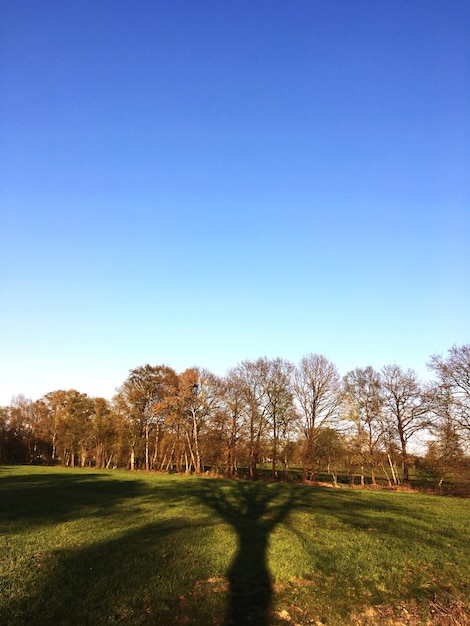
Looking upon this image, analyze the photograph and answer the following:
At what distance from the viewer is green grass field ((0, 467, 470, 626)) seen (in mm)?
7887

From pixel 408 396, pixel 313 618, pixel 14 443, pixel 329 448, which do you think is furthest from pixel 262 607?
pixel 14 443

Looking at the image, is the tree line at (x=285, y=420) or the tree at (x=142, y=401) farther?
the tree at (x=142, y=401)

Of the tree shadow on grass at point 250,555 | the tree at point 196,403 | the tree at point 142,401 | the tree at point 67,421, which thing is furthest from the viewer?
the tree at point 67,421

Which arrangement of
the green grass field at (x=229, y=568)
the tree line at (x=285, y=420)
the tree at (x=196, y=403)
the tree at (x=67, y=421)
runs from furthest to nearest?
the tree at (x=67, y=421)
the tree at (x=196, y=403)
the tree line at (x=285, y=420)
the green grass field at (x=229, y=568)

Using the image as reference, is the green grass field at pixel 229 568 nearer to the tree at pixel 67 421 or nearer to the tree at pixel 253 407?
the tree at pixel 253 407

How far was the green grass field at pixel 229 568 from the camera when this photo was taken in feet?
25.9

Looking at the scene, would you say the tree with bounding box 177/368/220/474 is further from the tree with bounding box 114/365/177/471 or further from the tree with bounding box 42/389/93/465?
the tree with bounding box 42/389/93/465

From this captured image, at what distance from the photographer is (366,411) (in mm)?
51719

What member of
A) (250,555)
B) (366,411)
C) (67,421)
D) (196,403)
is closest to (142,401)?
(196,403)

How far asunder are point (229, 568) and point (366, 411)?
151 feet

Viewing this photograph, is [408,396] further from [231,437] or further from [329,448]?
[231,437]

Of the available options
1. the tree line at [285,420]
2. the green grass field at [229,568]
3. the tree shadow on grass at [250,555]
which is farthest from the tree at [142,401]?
the green grass field at [229,568]

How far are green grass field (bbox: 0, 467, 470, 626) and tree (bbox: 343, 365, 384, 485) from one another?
31.3 metres

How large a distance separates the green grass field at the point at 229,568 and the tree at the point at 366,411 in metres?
31.3
